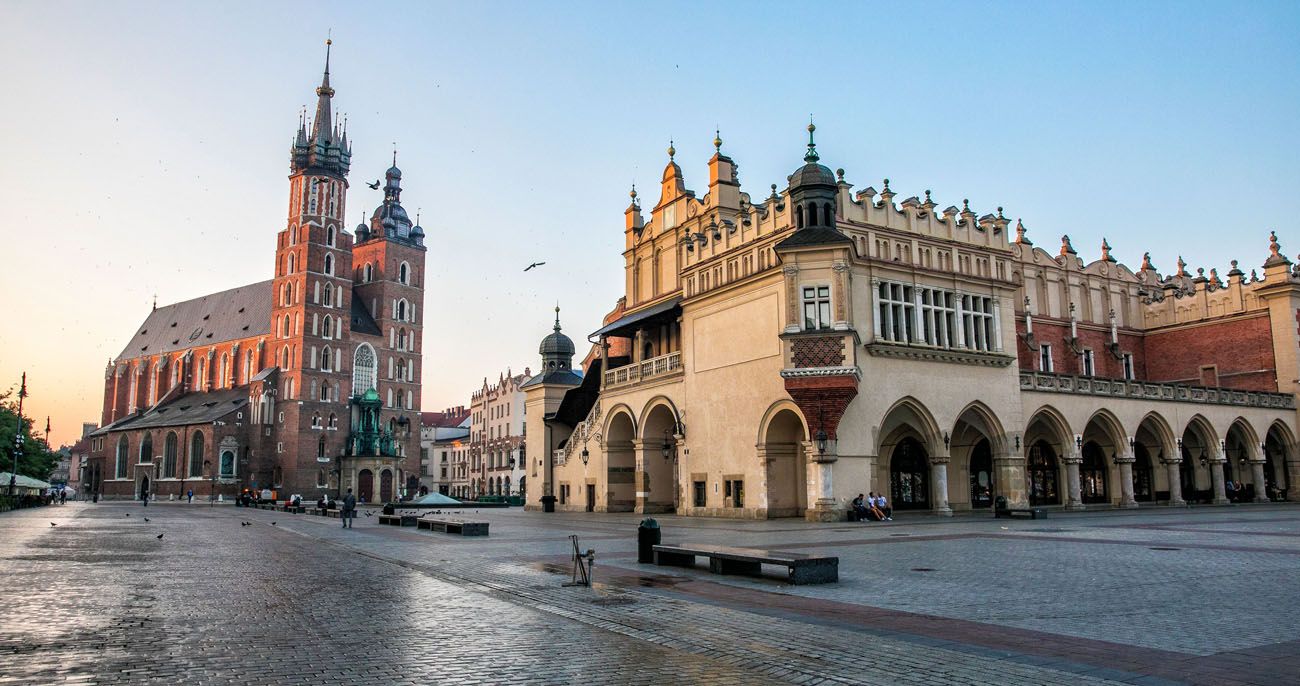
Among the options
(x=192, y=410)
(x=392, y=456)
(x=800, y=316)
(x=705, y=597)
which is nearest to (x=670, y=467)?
(x=800, y=316)

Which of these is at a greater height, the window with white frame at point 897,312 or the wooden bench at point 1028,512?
the window with white frame at point 897,312

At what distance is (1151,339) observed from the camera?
5469 cm

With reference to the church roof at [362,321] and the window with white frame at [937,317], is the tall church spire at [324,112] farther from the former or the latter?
the window with white frame at [937,317]

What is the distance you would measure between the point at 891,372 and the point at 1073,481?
12830 millimetres

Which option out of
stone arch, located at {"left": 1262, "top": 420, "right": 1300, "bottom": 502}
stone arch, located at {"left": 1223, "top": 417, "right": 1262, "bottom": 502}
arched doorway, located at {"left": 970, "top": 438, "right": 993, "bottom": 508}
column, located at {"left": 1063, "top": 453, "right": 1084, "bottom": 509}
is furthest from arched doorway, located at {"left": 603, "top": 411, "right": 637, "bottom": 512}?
stone arch, located at {"left": 1262, "top": 420, "right": 1300, "bottom": 502}

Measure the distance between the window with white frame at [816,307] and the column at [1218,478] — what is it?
27.6m

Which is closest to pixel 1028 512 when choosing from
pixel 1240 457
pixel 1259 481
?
pixel 1259 481

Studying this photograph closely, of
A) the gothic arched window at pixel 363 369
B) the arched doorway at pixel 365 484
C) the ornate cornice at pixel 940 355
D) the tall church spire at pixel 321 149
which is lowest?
the arched doorway at pixel 365 484

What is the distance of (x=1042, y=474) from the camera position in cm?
4422

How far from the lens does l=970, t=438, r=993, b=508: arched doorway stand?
135 feet

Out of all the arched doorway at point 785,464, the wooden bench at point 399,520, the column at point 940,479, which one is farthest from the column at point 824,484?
the wooden bench at point 399,520

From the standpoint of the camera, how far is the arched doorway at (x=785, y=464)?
3575 centimetres

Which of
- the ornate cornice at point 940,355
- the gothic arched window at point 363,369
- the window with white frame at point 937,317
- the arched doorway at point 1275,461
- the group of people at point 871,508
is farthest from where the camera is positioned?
the gothic arched window at point 363,369

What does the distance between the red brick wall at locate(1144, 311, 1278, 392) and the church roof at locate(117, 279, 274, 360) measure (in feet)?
295
